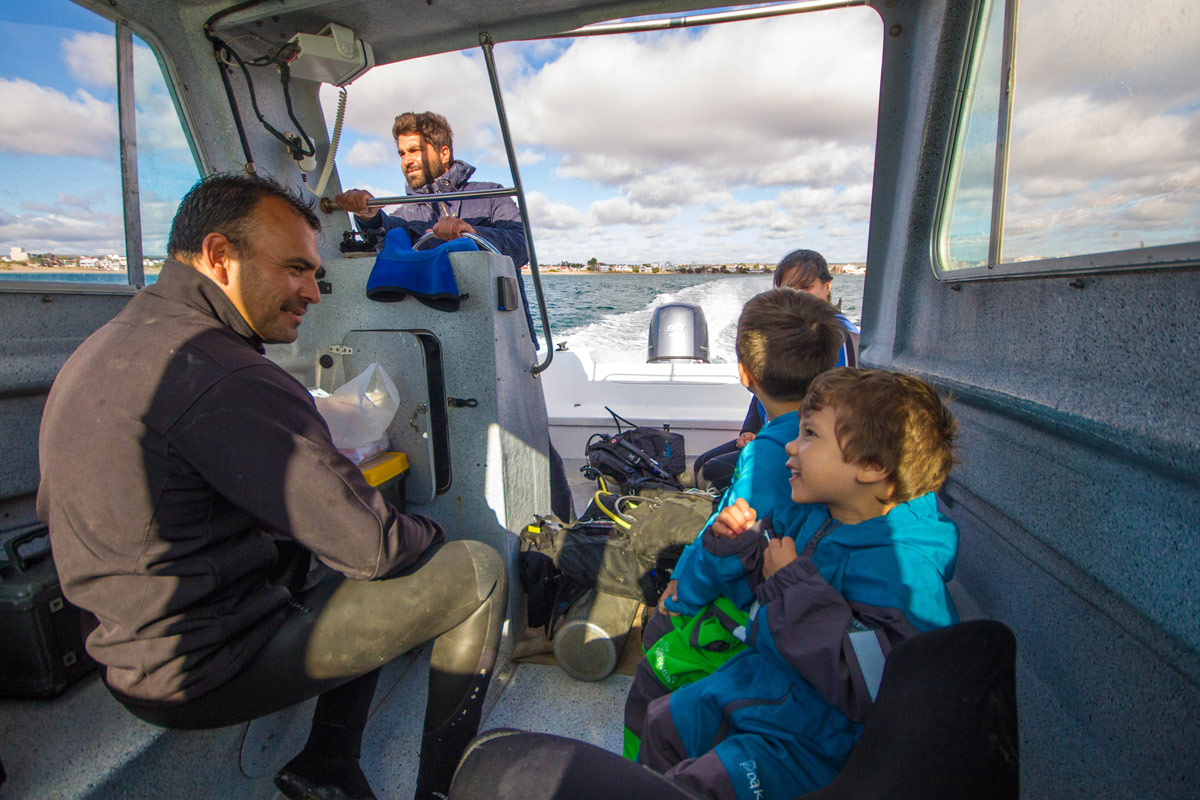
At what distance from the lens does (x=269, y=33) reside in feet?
7.22

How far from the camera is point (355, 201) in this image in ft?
8.20

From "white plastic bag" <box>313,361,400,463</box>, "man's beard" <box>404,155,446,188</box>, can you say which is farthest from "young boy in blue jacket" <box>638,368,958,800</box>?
"man's beard" <box>404,155,446,188</box>

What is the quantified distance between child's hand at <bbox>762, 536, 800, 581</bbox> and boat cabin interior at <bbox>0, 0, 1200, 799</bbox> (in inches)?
17.8

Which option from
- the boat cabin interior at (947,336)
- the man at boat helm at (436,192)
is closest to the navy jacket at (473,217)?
the man at boat helm at (436,192)

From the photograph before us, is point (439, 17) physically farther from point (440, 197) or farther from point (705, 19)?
point (705, 19)

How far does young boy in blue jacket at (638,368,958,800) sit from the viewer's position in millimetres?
875

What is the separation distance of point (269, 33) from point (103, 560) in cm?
209

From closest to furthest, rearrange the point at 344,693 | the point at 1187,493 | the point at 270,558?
the point at 1187,493, the point at 270,558, the point at 344,693

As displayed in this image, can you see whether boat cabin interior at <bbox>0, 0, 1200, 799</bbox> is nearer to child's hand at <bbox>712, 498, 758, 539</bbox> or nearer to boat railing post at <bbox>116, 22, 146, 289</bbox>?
boat railing post at <bbox>116, 22, 146, 289</bbox>

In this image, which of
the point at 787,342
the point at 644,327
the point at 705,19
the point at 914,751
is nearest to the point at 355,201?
the point at 705,19

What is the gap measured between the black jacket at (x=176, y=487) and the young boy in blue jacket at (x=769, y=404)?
705mm

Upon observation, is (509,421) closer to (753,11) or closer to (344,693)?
(344,693)

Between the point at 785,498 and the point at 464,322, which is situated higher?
the point at 464,322

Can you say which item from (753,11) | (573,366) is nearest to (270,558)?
(753,11)
